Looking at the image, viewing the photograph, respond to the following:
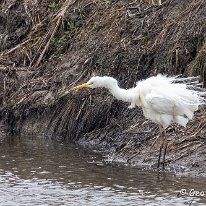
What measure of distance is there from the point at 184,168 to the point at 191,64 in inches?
101

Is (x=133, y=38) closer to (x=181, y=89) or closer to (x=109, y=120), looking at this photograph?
(x=109, y=120)

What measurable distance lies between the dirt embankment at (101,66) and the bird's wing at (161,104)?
66 centimetres

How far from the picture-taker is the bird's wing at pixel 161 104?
1105cm

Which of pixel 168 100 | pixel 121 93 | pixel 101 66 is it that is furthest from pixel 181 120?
pixel 101 66

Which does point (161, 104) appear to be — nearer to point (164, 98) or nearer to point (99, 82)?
point (164, 98)

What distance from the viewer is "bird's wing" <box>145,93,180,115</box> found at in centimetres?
1105

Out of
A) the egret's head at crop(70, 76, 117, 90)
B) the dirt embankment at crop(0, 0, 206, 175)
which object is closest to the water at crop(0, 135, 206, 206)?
the dirt embankment at crop(0, 0, 206, 175)

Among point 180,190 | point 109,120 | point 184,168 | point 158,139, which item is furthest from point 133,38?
point 180,190

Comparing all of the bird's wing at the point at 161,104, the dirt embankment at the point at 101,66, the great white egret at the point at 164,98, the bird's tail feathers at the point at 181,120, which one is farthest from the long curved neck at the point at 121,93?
the dirt embankment at the point at 101,66

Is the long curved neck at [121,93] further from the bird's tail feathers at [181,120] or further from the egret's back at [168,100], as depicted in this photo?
the bird's tail feathers at [181,120]

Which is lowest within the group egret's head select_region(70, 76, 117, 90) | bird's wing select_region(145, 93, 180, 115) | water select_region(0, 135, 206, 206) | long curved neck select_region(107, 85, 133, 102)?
water select_region(0, 135, 206, 206)

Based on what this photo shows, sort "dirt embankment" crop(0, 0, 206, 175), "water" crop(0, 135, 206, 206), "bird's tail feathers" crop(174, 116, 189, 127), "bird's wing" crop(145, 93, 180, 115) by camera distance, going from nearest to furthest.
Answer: "water" crop(0, 135, 206, 206) < "bird's wing" crop(145, 93, 180, 115) < "bird's tail feathers" crop(174, 116, 189, 127) < "dirt embankment" crop(0, 0, 206, 175)

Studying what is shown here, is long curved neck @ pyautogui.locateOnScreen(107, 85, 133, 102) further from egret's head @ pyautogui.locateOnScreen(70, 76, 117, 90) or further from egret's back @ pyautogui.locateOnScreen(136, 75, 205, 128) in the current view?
egret's back @ pyautogui.locateOnScreen(136, 75, 205, 128)

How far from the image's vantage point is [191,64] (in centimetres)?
1281
